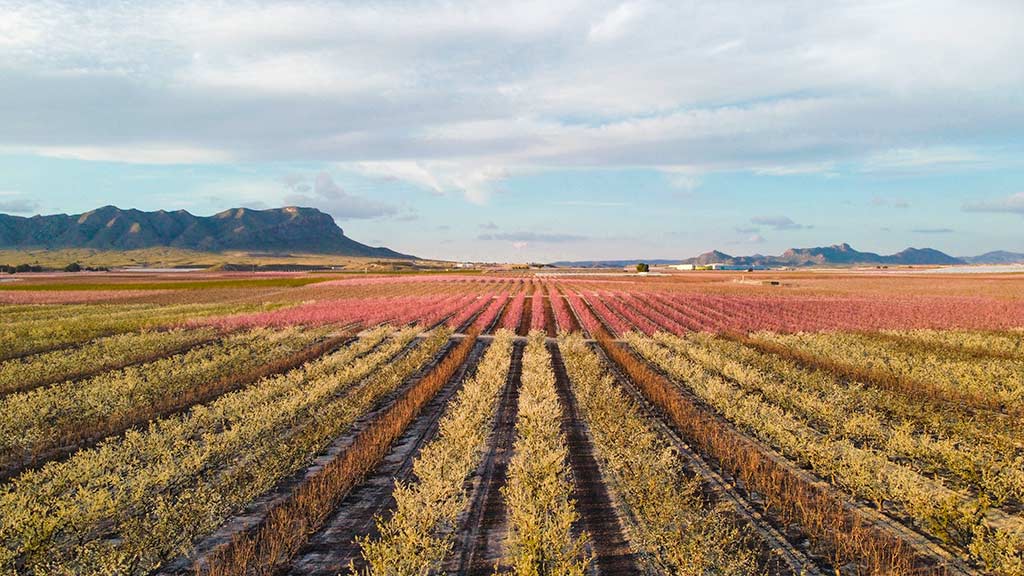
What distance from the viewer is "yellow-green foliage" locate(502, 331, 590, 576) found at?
6.32 meters

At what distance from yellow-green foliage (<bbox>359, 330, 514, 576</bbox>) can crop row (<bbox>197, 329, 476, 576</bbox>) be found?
3.37 ft

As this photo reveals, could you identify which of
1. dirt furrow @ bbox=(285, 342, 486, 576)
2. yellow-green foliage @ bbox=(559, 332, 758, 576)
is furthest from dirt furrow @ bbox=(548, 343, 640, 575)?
dirt furrow @ bbox=(285, 342, 486, 576)

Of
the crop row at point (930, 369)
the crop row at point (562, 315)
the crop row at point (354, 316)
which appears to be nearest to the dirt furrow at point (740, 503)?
the crop row at point (930, 369)

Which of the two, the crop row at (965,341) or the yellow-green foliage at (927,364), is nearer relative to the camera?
the yellow-green foliage at (927,364)

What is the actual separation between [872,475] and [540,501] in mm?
6378

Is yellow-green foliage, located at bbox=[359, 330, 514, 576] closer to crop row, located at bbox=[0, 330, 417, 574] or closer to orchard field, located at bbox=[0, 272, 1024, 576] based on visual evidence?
orchard field, located at bbox=[0, 272, 1024, 576]

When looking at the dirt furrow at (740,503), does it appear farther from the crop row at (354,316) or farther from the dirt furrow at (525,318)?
the crop row at (354,316)

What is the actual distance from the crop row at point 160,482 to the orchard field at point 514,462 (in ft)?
0.16

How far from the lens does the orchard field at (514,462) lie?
6.84 m

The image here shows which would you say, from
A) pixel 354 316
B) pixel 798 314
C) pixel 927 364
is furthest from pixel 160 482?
pixel 798 314

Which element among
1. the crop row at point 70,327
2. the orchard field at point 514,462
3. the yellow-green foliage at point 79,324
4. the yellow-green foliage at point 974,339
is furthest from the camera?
the yellow-green foliage at point 79,324

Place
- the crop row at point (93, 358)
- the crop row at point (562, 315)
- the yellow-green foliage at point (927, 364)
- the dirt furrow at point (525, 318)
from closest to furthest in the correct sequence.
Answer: the yellow-green foliage at point (927, 364)
the crop row at point (93, 358)
the dirt furrow at point (525, 318)
the crop row at point (562, 315)

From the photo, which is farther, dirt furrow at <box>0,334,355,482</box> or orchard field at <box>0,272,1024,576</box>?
dirt furrow at <box>0,334,355,482</box>

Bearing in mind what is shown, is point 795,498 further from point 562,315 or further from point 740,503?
point 562,315
